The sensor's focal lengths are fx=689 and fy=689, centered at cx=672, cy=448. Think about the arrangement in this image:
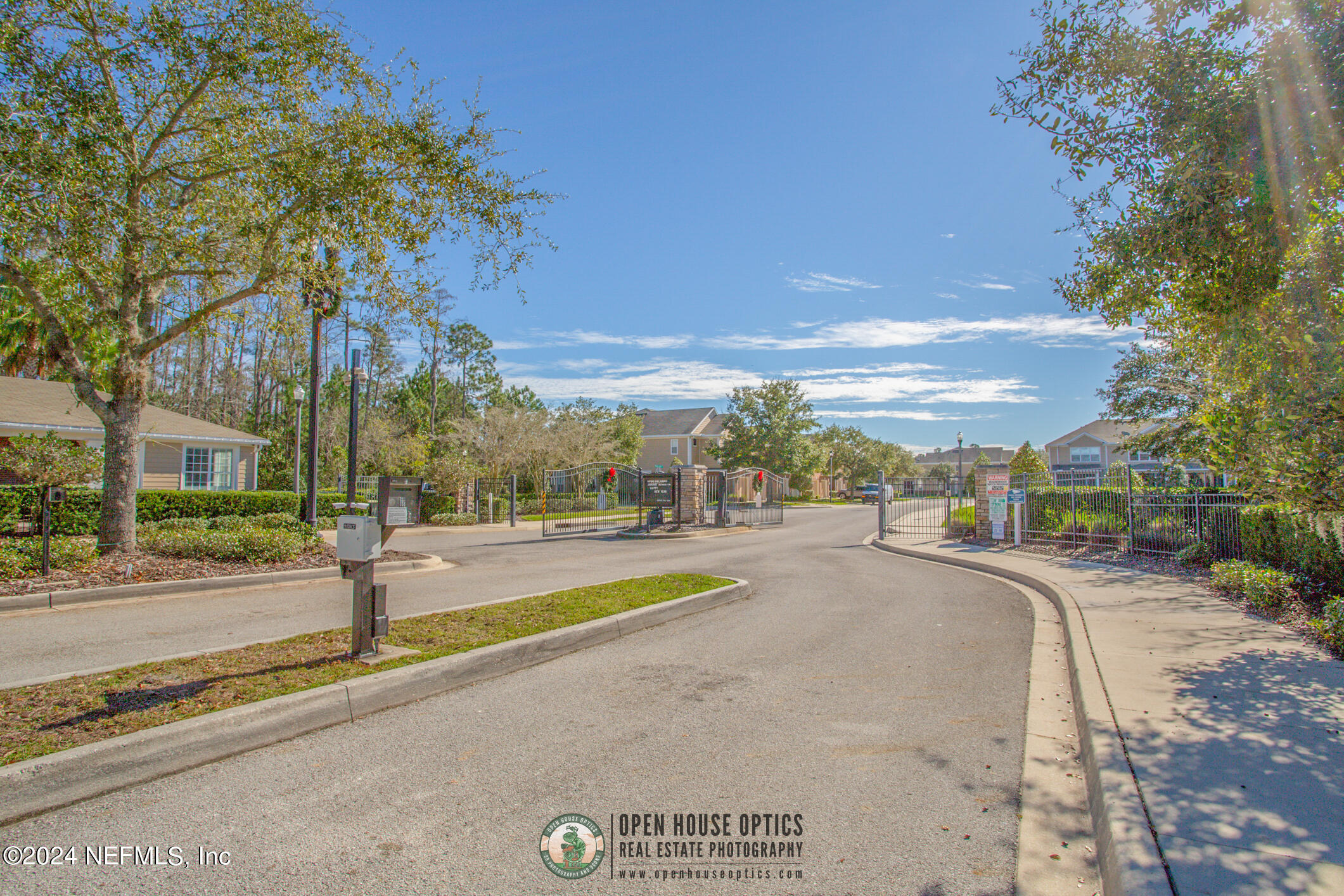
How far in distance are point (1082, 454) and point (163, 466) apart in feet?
187

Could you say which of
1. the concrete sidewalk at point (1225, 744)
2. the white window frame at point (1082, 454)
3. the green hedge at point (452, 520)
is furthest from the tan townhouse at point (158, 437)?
the white window frame at point (1082, 454)

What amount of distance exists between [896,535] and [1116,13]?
53.3 feet

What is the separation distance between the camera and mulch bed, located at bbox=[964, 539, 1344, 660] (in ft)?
22.7

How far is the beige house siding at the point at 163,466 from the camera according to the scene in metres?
23.2

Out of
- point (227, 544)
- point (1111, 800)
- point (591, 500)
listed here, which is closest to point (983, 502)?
point (1111, 800)

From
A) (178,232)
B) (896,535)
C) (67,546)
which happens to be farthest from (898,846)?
(896,535)

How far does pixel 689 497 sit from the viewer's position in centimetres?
2359

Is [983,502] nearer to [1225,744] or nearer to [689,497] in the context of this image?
[689,497]

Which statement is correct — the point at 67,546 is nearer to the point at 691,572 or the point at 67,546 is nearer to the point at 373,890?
the point at 691,572

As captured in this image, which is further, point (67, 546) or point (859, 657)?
point (67, 546)

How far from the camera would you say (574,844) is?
3.19m

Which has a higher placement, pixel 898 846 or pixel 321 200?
pixel 321 200

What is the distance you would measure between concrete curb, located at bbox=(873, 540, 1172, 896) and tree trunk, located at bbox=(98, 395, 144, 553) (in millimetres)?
12579

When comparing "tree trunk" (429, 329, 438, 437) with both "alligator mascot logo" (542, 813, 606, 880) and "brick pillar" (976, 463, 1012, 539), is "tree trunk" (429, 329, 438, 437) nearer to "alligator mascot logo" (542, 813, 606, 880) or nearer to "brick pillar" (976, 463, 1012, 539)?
"brick pillar" (976, 463, 1012, 539)
